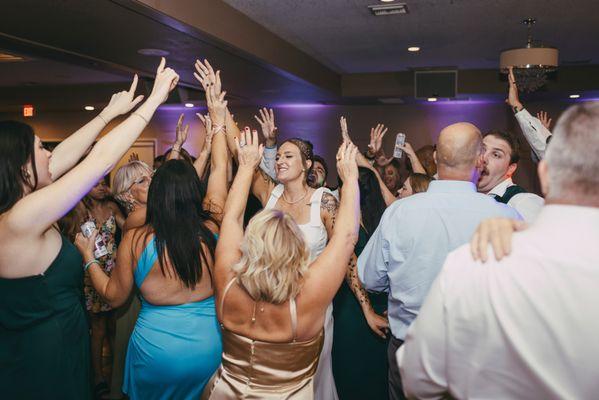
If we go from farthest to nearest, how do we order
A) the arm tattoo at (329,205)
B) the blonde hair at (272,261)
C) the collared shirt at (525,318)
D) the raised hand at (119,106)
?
the arm tattoo at (329,205) < the raised hand at (119,106) < the blonde hair at (272,261) < the collared shirt at (525,318)

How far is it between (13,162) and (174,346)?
0.88 meters

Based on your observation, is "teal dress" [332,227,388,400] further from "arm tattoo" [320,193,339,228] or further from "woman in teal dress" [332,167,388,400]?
"arm tattoo" [320,193,339,228]

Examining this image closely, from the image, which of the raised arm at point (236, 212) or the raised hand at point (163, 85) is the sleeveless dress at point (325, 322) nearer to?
the raised arm at point (236, 212)

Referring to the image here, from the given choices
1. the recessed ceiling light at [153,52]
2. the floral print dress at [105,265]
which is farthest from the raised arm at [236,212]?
the recessed ceiling light at [153,52]

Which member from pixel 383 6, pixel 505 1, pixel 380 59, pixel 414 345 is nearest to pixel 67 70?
pixel 380 59

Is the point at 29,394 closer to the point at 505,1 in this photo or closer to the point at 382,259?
the point at 382,259

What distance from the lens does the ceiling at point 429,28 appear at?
4.40 metres

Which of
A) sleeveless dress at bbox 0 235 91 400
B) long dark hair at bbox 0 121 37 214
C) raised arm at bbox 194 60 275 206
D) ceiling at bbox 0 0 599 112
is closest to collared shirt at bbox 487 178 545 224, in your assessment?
raised arm at bbox 194 60 275 206

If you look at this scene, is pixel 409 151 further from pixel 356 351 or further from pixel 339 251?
pixel 339 251

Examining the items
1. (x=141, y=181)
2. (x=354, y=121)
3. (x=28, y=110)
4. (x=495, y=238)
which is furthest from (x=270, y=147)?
(x=28, y=110)

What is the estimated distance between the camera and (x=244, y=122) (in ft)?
32.0

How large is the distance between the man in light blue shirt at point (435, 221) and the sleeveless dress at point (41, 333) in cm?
113

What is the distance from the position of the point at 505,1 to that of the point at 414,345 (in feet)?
12.5

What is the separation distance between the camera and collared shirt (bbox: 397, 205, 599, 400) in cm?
101
